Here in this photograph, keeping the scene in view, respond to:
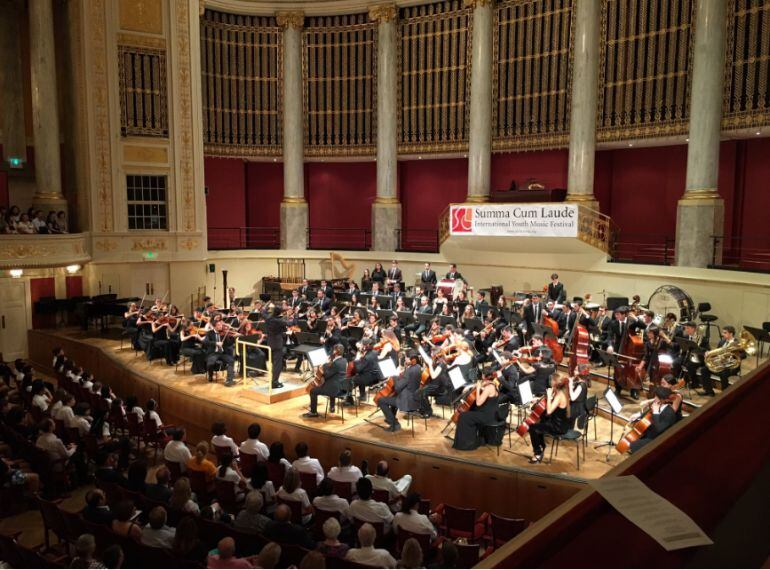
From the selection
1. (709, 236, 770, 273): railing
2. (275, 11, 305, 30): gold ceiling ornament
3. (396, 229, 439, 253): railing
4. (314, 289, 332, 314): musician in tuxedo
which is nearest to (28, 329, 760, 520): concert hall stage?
(314, 289, 332, 314): musician in tuxedo

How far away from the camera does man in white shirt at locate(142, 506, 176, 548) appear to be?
19.6 feet

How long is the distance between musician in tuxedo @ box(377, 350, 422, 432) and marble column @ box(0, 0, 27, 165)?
16.6 metres

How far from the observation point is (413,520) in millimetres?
6418

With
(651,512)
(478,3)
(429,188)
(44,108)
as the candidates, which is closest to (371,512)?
(651,512)

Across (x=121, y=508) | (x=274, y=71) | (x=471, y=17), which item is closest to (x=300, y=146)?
(x=274, y=71)

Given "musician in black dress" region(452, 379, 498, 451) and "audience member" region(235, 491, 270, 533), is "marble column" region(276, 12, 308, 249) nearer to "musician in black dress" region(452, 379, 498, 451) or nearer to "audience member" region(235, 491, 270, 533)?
"musician in black dress" region(452, 379, 498, 451)

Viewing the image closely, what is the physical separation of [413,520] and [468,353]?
5503mm

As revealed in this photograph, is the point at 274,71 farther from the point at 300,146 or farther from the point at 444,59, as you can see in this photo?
the point at 444,59

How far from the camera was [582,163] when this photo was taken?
19438 mm

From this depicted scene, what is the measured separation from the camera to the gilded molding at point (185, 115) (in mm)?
20969

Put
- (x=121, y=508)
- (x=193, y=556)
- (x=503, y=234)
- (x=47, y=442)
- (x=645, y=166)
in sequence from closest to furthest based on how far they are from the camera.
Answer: (x=193, y=556)
(x=121, y=508)
(x=47, y=442)
(x=503, y=234)
(x=645, y=166)

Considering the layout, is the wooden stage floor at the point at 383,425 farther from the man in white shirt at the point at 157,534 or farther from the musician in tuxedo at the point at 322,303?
the man in white shirt at the point at 157,534

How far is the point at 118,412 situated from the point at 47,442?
81.8 inches

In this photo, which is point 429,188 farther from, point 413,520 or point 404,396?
point 413,520
